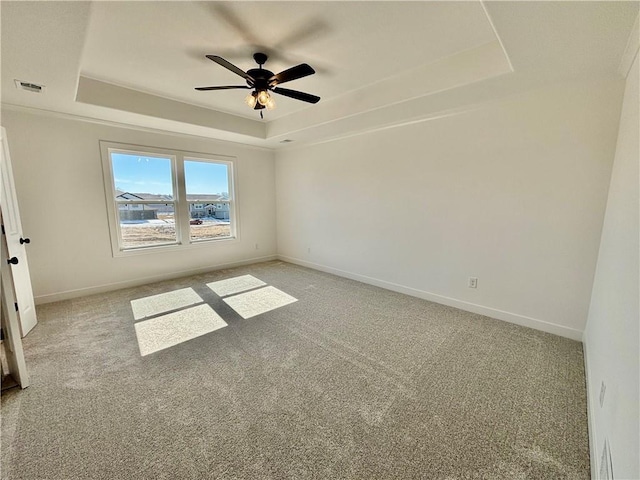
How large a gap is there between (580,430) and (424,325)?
1386 millimetres

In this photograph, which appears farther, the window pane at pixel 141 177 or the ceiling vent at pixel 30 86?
the window pane at pixel 141 177

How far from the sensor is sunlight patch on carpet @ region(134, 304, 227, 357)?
251 cm

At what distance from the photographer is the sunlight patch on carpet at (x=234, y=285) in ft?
12.8

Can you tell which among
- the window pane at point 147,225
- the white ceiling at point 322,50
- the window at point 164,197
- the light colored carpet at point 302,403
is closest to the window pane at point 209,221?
the window at point 164,197

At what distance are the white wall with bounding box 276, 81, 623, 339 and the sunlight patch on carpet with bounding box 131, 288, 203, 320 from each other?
247 centimetres

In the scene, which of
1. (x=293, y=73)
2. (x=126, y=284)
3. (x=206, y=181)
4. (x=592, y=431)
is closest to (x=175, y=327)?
(x=126, y=284)

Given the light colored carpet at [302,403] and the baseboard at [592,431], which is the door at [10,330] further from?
the baseboard at [592,431]

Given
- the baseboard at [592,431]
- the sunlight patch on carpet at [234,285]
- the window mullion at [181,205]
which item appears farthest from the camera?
the window mullion at [181,205]

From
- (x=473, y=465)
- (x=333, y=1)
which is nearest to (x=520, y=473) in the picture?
(x=473, y=465)

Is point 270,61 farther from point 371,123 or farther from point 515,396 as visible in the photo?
point 515,396

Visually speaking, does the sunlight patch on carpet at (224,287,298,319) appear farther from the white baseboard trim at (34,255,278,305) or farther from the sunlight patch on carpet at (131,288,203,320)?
the white baseboard trim at (34,255,278,305)

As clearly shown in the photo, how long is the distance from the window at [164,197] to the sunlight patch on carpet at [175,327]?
1738mm

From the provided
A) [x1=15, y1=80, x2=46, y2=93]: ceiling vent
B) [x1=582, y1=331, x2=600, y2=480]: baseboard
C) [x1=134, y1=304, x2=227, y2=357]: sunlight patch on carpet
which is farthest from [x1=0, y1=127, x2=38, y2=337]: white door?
[x1=582, y1=331, x2=600, y2=480]: baseboard

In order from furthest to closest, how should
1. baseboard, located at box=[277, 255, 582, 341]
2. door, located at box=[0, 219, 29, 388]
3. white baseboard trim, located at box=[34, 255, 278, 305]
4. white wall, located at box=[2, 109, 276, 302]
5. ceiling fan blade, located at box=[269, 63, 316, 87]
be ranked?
white baseboard trim, located at box=[34, 255, 278, 305], white wall, located at box=[2, 109, 276, 302], baseboard, located at box=[277, 255, 582, 341], ceiling fan blade, located at box=[269, 63, 316, 87], door, located at box=[0, 219, 29, 388]
